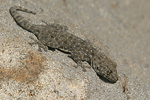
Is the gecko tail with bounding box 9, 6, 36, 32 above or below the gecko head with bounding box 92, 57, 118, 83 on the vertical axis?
below

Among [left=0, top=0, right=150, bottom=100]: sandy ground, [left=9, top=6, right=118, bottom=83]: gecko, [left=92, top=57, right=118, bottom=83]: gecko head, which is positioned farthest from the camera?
[left=9, top=6, right=118, bottom=83]: gecko

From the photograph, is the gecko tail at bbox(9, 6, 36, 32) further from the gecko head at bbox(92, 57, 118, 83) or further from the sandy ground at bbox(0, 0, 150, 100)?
the gecko head at bbox(92, 57, 118, 83)

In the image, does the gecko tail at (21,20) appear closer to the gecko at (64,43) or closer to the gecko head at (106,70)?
the gecko at (64,43)

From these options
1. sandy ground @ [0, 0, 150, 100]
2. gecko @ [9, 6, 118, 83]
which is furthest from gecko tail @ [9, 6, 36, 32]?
sandy ground @ [0, 0, 150, 100]

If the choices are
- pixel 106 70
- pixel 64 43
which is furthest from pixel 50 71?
pixel 106 70

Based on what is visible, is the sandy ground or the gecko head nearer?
the sandy ground

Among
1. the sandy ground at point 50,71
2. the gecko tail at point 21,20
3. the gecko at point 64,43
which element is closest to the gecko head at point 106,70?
the gecko at point 64,43

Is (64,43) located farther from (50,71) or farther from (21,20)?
(21,20)

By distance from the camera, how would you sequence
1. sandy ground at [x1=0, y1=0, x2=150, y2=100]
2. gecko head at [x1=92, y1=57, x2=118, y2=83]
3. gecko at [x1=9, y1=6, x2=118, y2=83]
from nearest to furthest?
sandy ground at [x1=0, y1=0, x2=150, y2=100] < gecko head at [x1=92, y1=57, x2=118, y2=83] < gecko at [x1=9, y1=6, x2=118, y2=83]

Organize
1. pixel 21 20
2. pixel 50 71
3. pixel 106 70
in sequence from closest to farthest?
pixel 50 71
pixel 106 70
pixel 21 20
